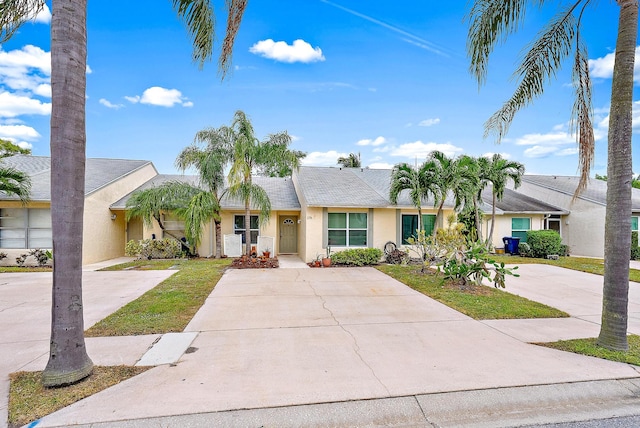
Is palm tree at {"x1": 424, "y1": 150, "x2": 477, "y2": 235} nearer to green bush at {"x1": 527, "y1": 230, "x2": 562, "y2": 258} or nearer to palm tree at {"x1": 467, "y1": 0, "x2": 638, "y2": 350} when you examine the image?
palm tree at {"x1": 467, "y1": 0, "x2": 638, "y2": 350}

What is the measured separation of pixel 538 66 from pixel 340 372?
6.48 m

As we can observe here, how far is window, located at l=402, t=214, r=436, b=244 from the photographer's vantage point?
1387 centimetres

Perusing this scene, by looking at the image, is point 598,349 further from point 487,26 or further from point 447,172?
point 447,172

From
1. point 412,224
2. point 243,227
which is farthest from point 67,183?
point 412,224

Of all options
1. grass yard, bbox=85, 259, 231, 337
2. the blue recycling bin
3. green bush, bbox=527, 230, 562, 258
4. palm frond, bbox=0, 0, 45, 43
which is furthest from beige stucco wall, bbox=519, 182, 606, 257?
palm frond, bbox=0, 0, 45, 43

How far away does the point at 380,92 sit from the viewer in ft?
48.8

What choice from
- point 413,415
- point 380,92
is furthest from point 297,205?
point 413,415

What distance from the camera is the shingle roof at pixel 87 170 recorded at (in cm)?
Result: 1302

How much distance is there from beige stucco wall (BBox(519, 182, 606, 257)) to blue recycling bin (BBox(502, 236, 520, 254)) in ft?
10.5

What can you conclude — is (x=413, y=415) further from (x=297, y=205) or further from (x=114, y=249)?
(x=114, y=249)

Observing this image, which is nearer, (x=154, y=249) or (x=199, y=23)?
(x=199, y=23)

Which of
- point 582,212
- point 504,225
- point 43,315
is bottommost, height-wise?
point 43,315

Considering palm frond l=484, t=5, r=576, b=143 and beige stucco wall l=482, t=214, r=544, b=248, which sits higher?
palm frond l=484, t=5, r=576, b=143

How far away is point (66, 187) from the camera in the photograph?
337 cm
